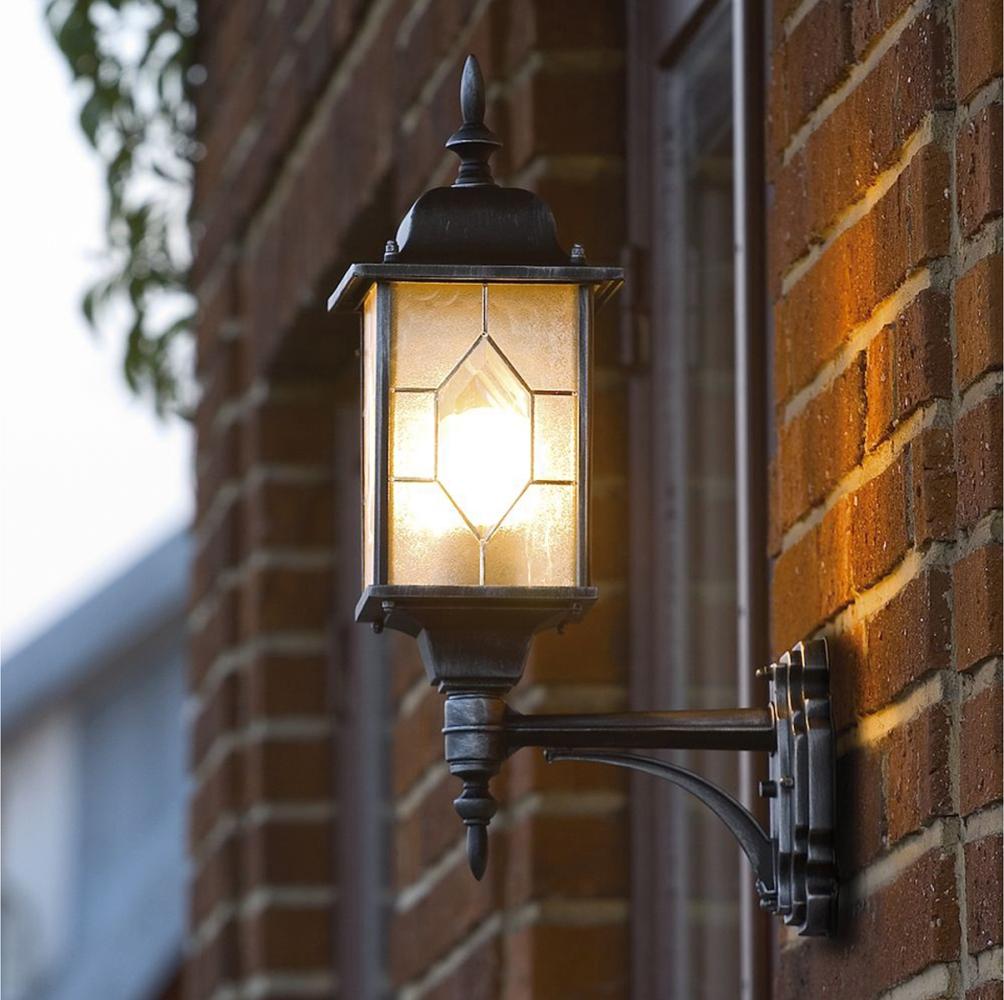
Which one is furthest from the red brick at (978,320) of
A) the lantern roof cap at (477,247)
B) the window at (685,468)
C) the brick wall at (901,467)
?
the window at (685,468)

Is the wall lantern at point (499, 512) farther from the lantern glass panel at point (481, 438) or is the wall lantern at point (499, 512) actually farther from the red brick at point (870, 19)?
the red brick at point (870, 19)

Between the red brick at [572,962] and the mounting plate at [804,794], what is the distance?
0.80m

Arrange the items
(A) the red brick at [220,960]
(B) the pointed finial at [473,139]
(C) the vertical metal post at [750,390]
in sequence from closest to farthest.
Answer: (B) the pointed finial at [473,139], (C) the vertical metal post at [750,390], (A) the red brick at [220,960]

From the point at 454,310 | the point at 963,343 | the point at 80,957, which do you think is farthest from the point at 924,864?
the point at 80,957

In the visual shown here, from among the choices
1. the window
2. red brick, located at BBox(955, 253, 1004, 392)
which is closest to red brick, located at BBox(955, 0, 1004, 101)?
red brick, located at BBox(955, 253, 1004, 392)

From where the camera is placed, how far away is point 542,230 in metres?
2.14

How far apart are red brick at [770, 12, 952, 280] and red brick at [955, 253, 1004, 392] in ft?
0.49

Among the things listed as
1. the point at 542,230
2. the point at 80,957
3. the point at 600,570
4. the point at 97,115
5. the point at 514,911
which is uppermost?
the point at 97,115

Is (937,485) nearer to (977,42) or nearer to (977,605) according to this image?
(977,605)

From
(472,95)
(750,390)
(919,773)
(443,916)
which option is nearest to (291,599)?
(443,916)

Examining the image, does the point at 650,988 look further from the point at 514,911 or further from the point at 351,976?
the point at 351,976

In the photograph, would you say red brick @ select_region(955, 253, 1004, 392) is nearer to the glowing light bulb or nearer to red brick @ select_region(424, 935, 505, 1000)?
the glowing light bulb

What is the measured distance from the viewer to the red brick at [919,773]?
1862mm

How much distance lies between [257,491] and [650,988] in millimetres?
1662
